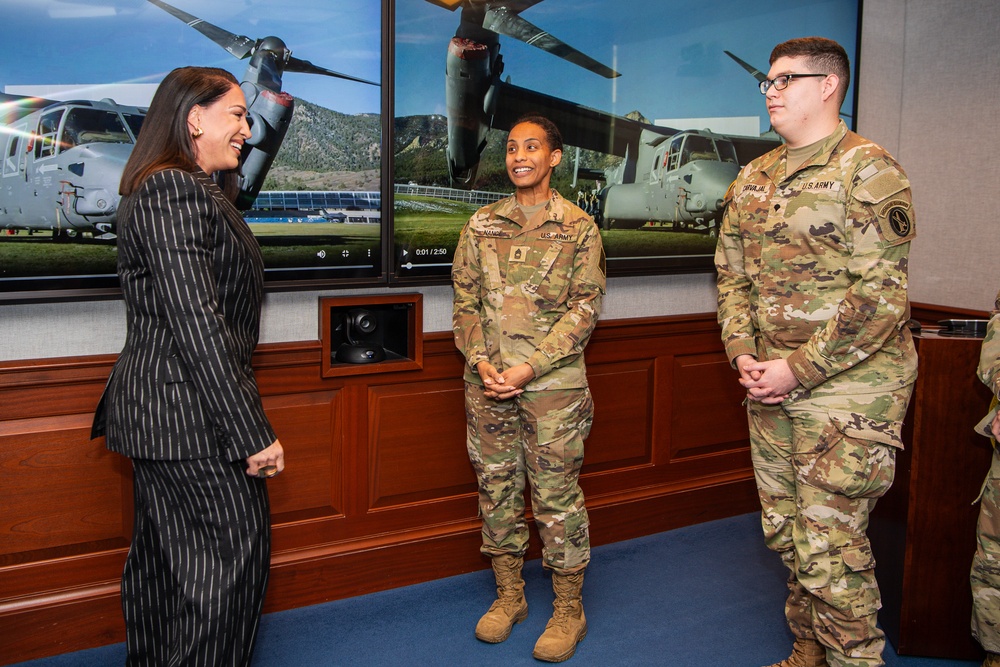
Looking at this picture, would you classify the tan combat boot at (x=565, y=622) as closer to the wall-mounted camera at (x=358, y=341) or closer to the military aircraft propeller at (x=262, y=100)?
the wall-mounted camera at (x=358, y=341)

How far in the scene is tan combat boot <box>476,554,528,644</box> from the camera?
271 centimetres

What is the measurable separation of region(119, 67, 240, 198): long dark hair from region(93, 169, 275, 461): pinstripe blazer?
0.23 feet

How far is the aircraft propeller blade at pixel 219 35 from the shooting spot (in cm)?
241

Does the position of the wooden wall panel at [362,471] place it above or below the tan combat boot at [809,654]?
above

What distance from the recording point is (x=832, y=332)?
6.87 feet

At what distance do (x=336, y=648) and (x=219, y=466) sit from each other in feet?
3.39

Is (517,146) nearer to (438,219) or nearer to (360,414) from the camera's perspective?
(438,219)

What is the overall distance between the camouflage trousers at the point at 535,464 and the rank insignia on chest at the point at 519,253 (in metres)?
0.42

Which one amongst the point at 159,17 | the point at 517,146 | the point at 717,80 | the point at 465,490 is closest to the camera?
the point at 159,17

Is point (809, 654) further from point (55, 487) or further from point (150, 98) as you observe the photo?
point (150, 98)

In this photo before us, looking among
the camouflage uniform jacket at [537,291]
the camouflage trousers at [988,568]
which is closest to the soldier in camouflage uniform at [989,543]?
the camouflage trousers at [988,568]

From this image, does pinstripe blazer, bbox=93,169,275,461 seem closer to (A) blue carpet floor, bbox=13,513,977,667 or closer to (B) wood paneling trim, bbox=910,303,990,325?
(A) blue carpet floor, bbox=13,513,977,667

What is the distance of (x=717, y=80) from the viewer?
137 inches

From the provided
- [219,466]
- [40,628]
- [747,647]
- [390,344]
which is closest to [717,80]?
[390,344]
